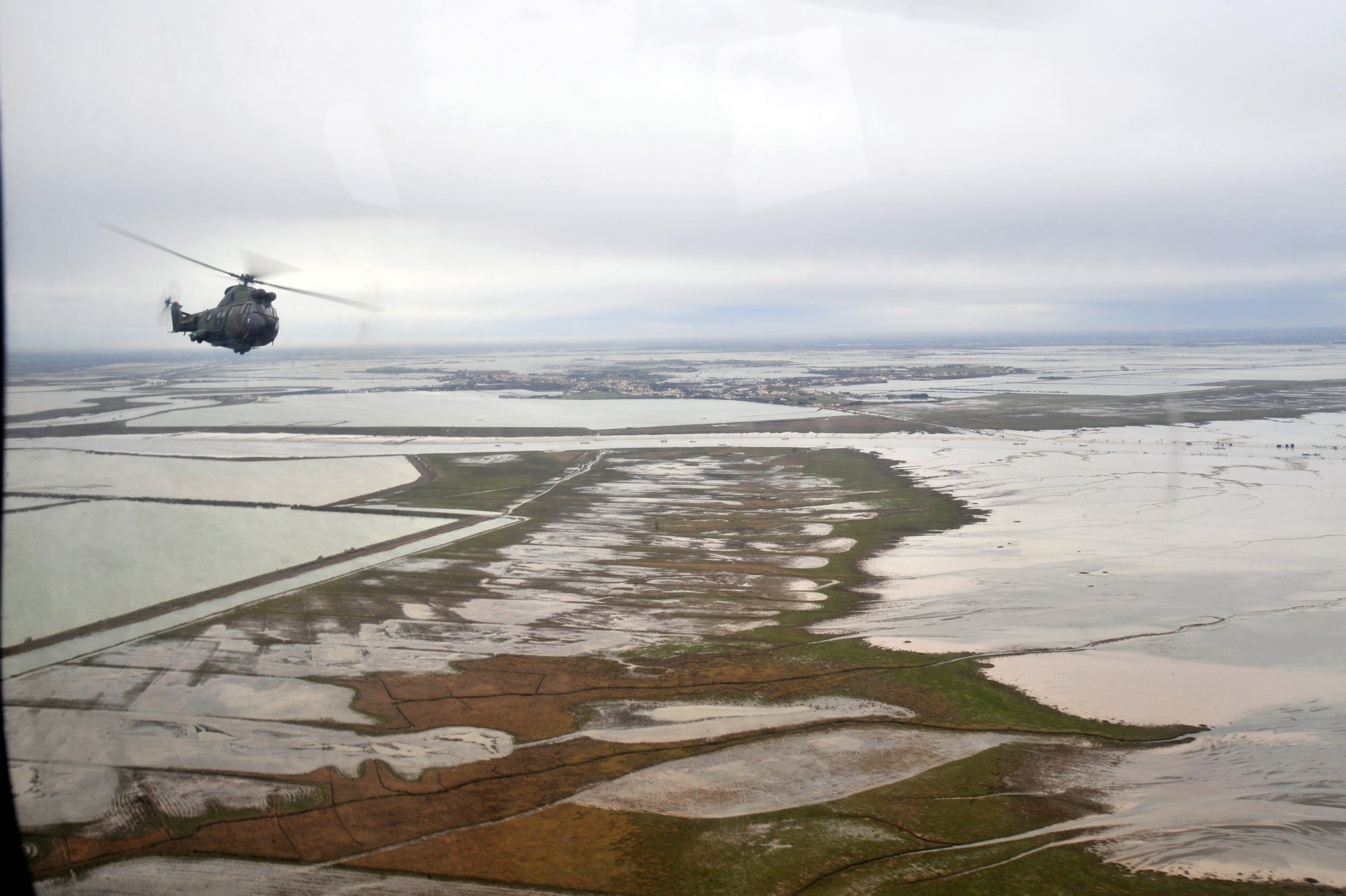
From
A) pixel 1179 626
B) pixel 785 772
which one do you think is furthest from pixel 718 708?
pixel 1179 626

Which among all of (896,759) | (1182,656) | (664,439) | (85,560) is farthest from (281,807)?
(664,439)

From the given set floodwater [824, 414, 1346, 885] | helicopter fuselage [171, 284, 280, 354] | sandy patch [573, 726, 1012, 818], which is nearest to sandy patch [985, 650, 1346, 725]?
floodwater [824, 414, 1346, 885]

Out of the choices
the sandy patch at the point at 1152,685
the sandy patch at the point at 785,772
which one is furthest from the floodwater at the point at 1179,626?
the sandy patch at the point at 785,772

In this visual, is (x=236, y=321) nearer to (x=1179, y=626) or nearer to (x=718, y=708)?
(x=718, y=708)

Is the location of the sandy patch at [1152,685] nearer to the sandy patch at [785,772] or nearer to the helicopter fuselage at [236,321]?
the sandy patch at [785,772]

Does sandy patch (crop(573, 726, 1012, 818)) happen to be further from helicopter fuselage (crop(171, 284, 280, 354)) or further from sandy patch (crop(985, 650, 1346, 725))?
helicopter fuselage (crop(171, 284, 280, 354))
